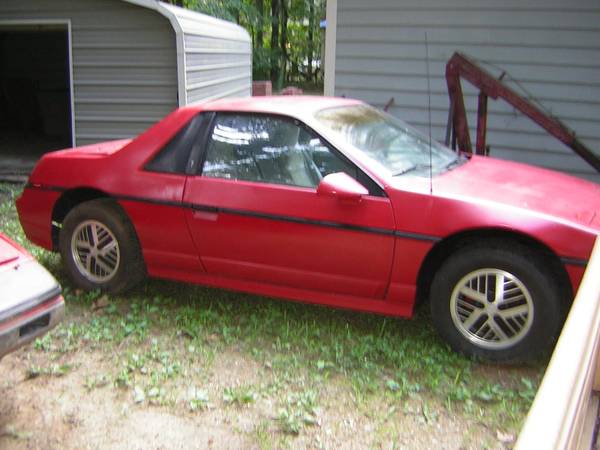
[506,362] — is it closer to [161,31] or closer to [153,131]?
[153,131]

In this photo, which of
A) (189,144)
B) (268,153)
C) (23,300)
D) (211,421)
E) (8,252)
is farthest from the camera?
(189,144)

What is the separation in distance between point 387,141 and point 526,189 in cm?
97

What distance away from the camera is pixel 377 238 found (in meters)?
3.72

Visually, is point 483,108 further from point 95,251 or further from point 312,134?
point 95,251

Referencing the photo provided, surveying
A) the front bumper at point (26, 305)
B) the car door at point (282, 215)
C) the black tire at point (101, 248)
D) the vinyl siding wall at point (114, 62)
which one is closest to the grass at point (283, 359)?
the black tire at point (101, 248)

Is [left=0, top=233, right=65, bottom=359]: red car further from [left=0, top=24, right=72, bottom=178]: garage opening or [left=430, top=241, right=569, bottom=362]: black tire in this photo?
[left=0, top=24, right=72, bottom=178]: garage opening

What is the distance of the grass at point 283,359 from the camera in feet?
10.9

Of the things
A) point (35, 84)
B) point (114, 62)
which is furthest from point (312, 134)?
point (35, 84)

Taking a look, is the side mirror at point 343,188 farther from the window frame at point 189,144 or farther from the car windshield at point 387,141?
the window frame at point 189,144

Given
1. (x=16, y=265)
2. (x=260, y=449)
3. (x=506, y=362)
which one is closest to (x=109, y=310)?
(x=16, y=265)

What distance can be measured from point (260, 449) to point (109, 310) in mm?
1991

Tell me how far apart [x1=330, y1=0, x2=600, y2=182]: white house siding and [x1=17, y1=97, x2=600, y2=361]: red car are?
3.14 meters

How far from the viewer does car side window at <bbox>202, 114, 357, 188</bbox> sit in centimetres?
395

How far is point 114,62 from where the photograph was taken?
8.95 meters
